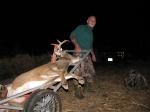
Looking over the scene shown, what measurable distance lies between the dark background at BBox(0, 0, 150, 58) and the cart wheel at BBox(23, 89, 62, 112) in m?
12.7

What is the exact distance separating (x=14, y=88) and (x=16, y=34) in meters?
17.6

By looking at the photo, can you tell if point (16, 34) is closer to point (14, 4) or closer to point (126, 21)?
point (14, 4)

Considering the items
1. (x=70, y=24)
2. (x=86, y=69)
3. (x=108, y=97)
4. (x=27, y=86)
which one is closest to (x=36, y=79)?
(x=27, y=86)

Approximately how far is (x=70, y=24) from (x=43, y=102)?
2059cm

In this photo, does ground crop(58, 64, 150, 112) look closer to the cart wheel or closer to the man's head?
the cart wheel

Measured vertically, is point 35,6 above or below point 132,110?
above

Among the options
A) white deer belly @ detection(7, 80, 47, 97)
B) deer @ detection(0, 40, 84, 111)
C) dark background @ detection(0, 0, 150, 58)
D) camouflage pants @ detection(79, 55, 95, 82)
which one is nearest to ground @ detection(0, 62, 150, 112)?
camouflage pants @ detection(79, 55, 95, 82)

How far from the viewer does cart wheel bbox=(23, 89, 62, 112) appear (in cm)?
582

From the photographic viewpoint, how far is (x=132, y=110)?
7684mm

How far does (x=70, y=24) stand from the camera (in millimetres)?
26469

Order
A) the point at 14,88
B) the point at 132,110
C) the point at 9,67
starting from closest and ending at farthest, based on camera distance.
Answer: the point at 14,88, the point at 132,110, the point at 9,67

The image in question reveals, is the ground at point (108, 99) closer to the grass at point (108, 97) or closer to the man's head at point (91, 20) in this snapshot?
the grass at point (108, 97)

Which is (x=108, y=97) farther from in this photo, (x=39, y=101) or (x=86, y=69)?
(x=39, y=101)

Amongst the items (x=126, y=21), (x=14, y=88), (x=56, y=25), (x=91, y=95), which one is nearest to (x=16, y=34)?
(x=56, y=25)
